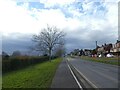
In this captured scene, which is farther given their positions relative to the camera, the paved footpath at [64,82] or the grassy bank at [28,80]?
the grassy bank at [28,80]

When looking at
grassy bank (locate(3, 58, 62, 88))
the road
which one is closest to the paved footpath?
grassy bank (locate(3, 58, 62, 88))

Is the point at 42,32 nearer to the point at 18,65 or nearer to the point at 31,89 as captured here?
the point at 18,65

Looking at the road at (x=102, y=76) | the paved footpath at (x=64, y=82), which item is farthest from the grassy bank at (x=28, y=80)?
the road at (x=102, y=76)

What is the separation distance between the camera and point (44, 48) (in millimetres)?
73438

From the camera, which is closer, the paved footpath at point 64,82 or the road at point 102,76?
the paved footpath at point 64,82

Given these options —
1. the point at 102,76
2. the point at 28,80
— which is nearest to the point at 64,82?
the point at 28,80

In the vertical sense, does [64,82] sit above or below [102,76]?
above

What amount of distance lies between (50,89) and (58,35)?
61396 mm

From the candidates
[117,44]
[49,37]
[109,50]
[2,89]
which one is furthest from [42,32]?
[109,50]

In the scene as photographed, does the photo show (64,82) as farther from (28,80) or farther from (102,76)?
(102,76)

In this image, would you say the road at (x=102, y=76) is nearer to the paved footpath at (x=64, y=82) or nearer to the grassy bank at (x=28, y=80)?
the paved footpath at (x=64, y=82)

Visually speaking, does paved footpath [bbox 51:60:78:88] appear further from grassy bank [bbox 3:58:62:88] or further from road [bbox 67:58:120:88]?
road [bbox 67:58:120:88]

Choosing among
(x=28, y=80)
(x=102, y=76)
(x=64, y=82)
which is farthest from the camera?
(x=102, y=76)

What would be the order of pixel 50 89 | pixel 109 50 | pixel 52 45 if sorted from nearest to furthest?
pixel 50 89 < pixel 52 45 < pixel 109 50
